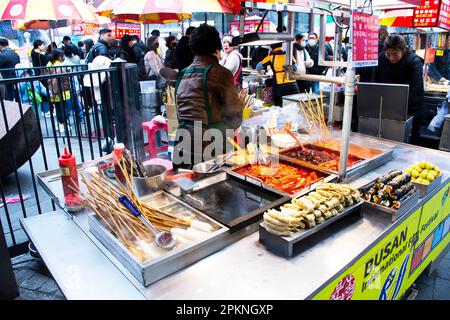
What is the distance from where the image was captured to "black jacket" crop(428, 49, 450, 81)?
6809 mm

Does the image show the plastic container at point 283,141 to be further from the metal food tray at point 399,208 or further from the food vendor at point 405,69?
the food vendor at point 405,69

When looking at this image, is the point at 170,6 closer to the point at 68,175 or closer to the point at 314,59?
the point at 68,175

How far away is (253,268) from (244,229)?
0.25m

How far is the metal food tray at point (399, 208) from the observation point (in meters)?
1.75

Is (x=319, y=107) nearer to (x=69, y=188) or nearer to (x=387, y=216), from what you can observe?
(x=387, y=216)

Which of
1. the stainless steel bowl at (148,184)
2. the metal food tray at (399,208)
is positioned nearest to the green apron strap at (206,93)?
the stainless steel bowl at (148,184)

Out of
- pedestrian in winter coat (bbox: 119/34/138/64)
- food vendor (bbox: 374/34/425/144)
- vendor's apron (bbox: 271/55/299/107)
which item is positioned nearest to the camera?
food vendor (bbox: 374/34/425/144)

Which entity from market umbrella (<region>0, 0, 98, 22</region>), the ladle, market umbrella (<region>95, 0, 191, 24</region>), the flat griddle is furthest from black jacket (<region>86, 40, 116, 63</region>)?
the ladle

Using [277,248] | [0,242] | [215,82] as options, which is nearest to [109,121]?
[215,82]

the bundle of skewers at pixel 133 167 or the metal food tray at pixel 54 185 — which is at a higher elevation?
the bundle of skewers at pixel 133 167

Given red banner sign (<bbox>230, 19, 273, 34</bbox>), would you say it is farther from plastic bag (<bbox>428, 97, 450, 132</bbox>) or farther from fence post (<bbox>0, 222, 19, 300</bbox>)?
fence post (<bbox>0, 222, 19, 300</bbox>)

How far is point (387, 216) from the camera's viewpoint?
1783 millimetres

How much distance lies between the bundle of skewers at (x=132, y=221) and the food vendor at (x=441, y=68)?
687 cm
